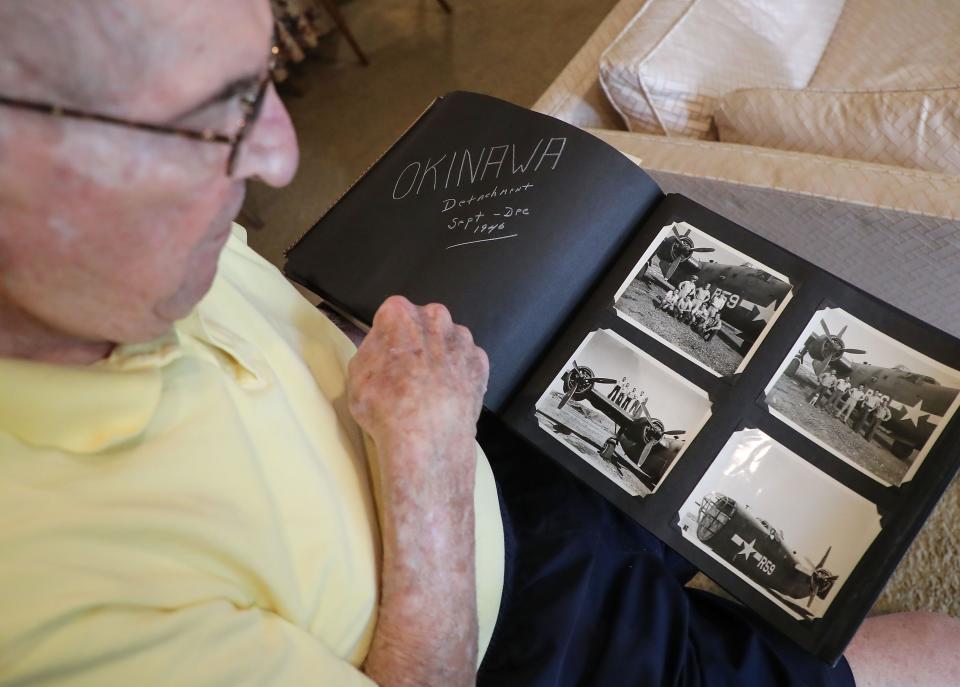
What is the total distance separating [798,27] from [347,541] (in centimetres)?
145

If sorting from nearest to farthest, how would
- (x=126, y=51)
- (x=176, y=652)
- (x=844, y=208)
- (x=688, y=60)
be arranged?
(x=126, y=51) → (x=176, y=652) → (x=844, y=208) → (x=688, y=60)

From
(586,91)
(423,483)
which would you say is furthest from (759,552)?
(586,91)

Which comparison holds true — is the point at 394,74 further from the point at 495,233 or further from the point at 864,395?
the point at 864,395

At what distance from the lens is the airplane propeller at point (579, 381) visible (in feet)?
2.70

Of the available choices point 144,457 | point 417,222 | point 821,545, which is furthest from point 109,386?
point 821,545

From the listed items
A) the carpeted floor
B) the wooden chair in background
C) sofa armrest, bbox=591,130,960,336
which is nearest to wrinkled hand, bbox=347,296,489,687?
sofa armrest, bbox=591,130,960,336

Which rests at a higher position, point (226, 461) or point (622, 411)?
point (622, 411)

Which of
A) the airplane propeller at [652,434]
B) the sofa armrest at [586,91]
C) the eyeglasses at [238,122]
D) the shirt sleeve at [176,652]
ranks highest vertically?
the sofa armrest at [586,91]

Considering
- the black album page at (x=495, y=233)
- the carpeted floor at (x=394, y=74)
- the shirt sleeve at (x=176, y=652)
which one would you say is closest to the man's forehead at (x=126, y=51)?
the shirt sleeve at (x=176, y=652)

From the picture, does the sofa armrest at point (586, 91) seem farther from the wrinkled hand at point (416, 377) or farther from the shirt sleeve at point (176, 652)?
the shirt sleeve at point (176, 652)

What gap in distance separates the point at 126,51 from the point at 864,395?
2.67 feet

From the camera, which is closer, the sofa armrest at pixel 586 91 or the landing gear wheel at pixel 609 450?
the landing gear wheel at pixel 609 450

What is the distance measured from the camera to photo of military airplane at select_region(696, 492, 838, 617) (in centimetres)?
69

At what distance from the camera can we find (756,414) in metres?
0.76
